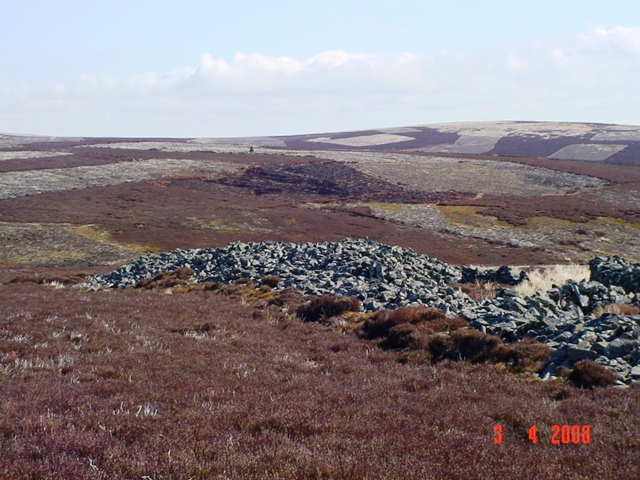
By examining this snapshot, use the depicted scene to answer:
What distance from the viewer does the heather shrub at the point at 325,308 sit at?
18375 millimetres

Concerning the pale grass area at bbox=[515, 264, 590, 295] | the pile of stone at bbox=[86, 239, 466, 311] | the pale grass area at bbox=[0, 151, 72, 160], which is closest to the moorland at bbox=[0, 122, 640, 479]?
the pile of stone at bbox=[86, 239, 466, 311]

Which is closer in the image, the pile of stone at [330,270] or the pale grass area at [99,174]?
the pile of stone at [330,270]

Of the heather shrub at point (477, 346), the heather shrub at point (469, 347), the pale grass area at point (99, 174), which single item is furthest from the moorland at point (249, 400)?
the pale grass area at point (99, 174)

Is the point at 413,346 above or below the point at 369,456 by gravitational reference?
below

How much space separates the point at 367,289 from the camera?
20.8 metres

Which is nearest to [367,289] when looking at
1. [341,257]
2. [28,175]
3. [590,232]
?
[341,257]

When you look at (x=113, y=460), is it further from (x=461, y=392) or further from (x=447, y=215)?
(x=447, y=215)

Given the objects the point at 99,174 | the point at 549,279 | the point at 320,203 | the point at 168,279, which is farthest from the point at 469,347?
the point at 99,174

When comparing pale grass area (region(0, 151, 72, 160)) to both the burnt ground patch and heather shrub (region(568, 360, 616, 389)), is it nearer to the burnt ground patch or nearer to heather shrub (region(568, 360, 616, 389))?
the burnt ground patch

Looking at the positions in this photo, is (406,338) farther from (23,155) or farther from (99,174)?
(23,155)

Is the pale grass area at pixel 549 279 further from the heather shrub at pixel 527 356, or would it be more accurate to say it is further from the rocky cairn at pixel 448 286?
the heather shrub at pixel 527 356

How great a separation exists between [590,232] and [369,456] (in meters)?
64.1

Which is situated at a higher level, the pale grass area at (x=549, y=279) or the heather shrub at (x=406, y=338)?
the heather shrub at (x=406, y=338)

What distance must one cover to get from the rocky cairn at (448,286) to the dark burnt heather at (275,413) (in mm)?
2239
